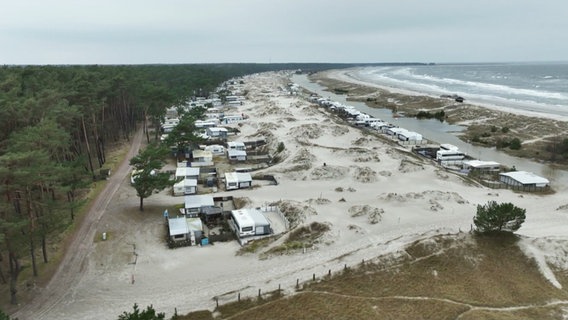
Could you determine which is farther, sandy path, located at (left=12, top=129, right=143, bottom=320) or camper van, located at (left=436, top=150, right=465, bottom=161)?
camper van, located at (left=436, top=150, right=465, bottom=161)

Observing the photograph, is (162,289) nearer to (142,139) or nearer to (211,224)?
(211,224)

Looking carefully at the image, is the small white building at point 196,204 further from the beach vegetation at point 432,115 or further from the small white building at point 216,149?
the beach vegetation at point 432,115

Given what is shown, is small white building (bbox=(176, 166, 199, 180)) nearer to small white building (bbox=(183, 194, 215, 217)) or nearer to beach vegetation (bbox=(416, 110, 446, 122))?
small white building (bbox=(183, 194, 215, 217))

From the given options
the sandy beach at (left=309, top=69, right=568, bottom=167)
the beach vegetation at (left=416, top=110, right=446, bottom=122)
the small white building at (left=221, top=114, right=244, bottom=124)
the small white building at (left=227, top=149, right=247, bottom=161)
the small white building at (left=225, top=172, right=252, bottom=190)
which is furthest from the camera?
the beach vegetation at (left=416, top=110, right=446, bottom=122)

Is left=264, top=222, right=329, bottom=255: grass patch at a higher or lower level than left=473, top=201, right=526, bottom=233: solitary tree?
lower

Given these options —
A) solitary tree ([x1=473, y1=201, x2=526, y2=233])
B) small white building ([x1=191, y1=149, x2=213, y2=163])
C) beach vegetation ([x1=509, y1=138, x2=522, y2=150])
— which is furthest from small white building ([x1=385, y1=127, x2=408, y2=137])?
solitary tree ([x1=473, y1=201, x2=526, y2=233])
